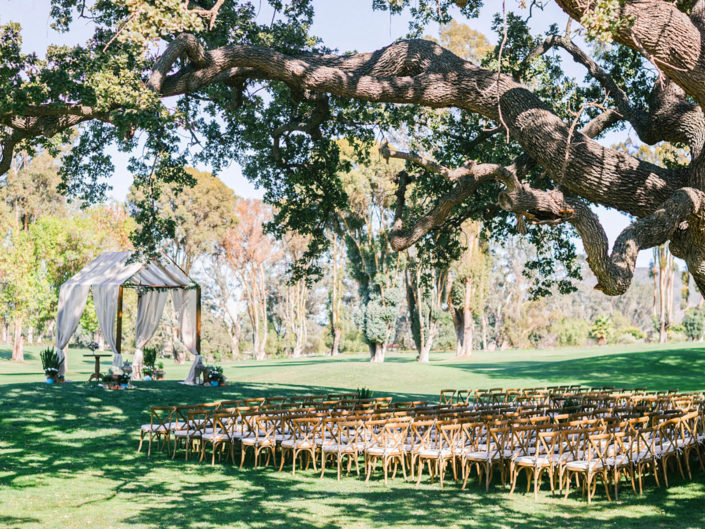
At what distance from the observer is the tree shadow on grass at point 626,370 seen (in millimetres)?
25328

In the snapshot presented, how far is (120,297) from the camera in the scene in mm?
19156

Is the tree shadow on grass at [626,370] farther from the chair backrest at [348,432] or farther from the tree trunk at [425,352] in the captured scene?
the chair backrest at [348,432]

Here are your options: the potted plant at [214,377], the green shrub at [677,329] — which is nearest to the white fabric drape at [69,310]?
the potted plant at [214,377]

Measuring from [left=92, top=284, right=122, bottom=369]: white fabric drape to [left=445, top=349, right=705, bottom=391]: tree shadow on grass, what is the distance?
1600cm

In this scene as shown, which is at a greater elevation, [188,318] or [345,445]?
[188,318]

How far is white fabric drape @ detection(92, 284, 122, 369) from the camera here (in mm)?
19141

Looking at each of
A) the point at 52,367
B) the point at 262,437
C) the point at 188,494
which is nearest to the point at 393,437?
the point at 262,437

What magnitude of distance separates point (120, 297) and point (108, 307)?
478 mm

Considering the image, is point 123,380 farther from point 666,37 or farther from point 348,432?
point 666,37

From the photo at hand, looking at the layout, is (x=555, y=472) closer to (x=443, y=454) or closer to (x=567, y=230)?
(x=443, y=454)

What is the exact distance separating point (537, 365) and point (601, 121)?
25021mm

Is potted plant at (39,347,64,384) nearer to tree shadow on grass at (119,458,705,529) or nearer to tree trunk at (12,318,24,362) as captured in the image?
tree shadow on grass at (119,458,705,529)

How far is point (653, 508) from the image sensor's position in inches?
306

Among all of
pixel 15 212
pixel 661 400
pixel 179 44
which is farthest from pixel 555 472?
pixel 15 212
